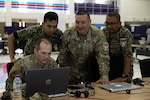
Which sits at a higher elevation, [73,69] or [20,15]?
[20,15]

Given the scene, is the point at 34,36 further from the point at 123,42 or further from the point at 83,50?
the point at 123,42

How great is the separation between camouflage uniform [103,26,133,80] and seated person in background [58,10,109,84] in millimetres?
269

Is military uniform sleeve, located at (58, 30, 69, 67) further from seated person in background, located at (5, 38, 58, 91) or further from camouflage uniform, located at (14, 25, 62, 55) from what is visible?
seated person in background, located at (5, 38, 58, 91)

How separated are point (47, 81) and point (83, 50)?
115 cm

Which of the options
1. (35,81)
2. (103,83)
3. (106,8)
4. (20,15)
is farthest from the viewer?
(106,8)

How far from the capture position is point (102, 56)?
10.1 feet

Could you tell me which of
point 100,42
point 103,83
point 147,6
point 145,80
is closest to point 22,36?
point 100,42

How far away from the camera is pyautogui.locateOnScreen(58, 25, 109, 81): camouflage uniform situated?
3117 mm

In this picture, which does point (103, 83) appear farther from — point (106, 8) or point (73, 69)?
point (106, 8)

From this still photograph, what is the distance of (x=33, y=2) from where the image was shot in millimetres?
11898

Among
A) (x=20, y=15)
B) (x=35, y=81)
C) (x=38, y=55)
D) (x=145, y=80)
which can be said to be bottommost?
(x=145, y=80)

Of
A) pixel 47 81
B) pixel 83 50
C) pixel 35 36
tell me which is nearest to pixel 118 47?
pixel 83 50

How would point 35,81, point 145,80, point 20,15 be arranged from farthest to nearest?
point 20,15, point 145,80, point 35,81

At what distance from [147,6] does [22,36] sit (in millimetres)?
12024
